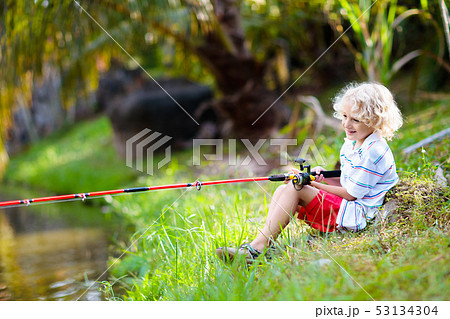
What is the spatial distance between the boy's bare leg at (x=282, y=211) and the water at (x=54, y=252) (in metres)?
1.30

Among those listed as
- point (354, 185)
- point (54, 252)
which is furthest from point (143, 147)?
point (354, 185)

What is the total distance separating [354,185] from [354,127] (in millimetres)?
309

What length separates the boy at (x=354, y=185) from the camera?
237 cm

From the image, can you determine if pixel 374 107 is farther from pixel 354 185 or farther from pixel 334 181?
pixel 334 181

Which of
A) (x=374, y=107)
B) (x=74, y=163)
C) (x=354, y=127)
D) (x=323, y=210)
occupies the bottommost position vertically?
(x=74, y=163)

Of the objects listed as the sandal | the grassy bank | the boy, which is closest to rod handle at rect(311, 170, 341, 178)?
the boy

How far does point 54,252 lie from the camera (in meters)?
4.52

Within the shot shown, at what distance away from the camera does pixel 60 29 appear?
4809mm

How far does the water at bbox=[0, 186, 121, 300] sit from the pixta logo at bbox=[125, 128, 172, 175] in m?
1.42

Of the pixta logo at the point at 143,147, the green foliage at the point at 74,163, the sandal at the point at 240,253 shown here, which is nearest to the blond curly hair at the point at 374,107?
the sandal at the point at 240,253

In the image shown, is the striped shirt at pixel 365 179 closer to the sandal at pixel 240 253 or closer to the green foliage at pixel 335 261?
the green foliage at pixel 335 261

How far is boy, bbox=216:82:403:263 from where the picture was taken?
2367mm

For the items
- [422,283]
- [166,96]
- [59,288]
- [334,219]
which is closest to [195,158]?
[166,96]

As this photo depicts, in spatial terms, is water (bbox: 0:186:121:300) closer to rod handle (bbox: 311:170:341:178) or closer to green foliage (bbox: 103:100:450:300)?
green foliage (bbox: 103:100:450:300)
